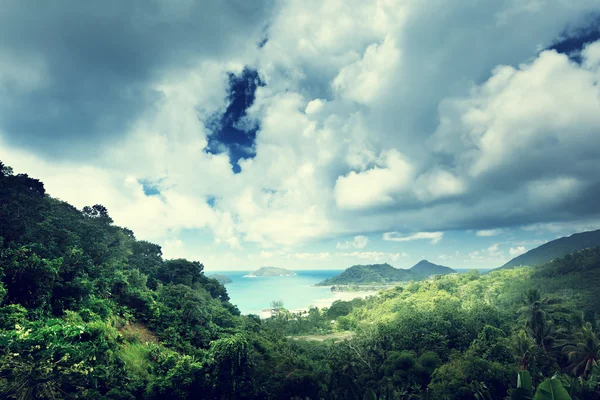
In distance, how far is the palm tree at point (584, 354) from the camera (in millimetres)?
23297

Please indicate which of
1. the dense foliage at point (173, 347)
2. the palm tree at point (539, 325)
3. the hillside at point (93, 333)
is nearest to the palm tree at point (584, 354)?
the dense foliage at point (173, 347)

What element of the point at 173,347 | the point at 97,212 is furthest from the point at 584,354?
the point at 97,212

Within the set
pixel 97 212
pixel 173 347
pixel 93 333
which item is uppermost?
pixel 97 212

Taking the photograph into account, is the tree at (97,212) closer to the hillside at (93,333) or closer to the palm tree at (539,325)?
the hillside at (93,333)

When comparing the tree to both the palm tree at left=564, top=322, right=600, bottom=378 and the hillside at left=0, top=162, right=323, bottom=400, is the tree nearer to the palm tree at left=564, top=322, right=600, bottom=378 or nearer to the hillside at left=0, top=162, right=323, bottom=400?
the hillside at left=0, top=162, right=323, bottom=400

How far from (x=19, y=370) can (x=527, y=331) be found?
38.5 meters

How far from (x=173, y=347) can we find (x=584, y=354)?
112 feet

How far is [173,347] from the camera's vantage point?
25219 millimetres

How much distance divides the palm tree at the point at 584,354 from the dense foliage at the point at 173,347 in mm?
85

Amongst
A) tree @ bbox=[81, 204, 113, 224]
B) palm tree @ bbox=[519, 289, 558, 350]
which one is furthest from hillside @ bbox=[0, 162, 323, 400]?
palm tree @ bbox=[519, 289, 558, 350]

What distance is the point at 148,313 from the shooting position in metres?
27.0

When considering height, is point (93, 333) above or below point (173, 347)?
above

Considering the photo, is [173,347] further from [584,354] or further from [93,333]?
[584,354]

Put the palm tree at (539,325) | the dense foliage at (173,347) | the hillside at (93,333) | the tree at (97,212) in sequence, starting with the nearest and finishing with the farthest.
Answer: the hillside at (93,333) < the dense foliage at (173,347) < the palm tree at (539,325) < the tree at (97,212)
